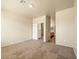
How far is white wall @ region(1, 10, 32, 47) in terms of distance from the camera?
15.3ft

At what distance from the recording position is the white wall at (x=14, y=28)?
4.65 meters

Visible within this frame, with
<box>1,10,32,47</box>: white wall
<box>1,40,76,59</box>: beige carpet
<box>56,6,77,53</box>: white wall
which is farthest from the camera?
<box>1,10,32,47</box>: white wall

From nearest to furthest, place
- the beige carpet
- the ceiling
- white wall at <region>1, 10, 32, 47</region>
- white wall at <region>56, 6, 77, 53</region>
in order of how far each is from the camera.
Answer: the beige carpet → the ceiling → white wall at <region>56, 6, 77, 53</region> → white wall at <region>1, 10, 32, 47</region>

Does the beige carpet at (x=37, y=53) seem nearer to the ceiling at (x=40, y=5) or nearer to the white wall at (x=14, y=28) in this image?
the white wall at (x=14, y=28)

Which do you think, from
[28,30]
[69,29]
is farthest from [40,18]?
[69,29]

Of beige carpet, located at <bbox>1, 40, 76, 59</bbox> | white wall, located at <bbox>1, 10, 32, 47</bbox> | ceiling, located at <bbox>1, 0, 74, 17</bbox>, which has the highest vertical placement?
ceiling, located at <bbox>1, 0, 74, 17</bbox>

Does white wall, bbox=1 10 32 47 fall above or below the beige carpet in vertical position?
above

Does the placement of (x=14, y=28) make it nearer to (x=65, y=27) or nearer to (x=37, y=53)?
(x=37, y=53)

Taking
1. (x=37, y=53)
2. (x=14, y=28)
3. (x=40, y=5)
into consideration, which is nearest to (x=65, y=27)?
(x=40, y=5)

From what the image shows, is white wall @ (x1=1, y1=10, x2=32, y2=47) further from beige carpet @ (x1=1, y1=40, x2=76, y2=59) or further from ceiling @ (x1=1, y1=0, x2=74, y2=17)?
beige carpet @ (x1=1, y1=40, x2=76, y2=59)

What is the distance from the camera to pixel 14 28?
545 centimetres

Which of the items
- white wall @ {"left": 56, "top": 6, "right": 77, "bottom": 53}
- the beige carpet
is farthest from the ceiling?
the beige carpet

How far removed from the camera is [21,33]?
20.4ft

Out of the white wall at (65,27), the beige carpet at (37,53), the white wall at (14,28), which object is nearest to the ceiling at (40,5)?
the white wall at (65,27)
